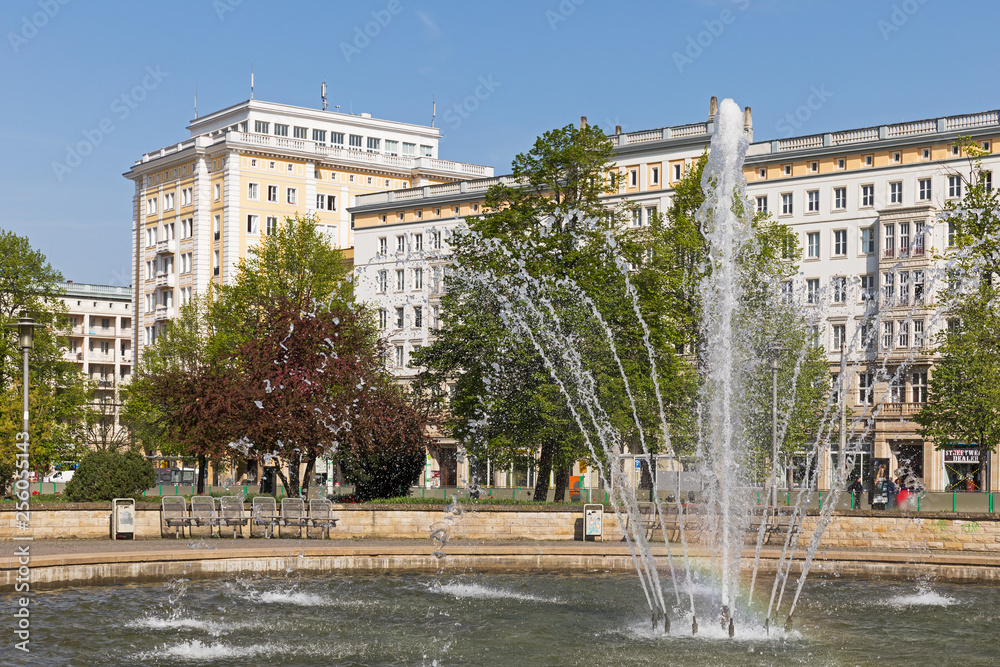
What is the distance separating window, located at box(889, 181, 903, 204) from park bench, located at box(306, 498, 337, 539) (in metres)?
48.9

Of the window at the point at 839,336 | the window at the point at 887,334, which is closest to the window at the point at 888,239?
the window at the point at 887,334

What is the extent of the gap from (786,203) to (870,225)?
5.23m

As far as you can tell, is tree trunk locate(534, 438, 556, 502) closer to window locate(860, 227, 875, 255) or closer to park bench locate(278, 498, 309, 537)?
park bench locate(278, 498, 309, 537)

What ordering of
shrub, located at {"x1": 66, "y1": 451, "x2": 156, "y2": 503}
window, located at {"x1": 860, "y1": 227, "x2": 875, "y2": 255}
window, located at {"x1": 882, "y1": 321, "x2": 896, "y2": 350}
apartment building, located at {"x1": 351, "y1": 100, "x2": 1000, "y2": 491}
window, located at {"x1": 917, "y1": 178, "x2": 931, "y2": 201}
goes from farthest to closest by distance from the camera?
window, located at {"x1": 860, "y1": 227, "x2": 875, "y2": 255} < window, located at {"x1": 917, "y1": 178, "x2": 931, "y2": 201} < window, located at {"x1": 882, "y1": 321, "x2": 896, "y2": 350} < apartment building, located at {"x1": 351, "y1": 100, "x2": 1000, "y2": 491} < shrub, located at {"x1": 66, "y1": 451, "x2": 156, "y2": 503}

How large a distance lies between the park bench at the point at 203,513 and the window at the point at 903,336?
47.7m

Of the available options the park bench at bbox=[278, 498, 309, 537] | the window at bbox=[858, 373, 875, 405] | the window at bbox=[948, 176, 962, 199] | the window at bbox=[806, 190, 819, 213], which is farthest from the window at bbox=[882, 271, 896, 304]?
the park bench at bbox=[278, 498, 309, 537]

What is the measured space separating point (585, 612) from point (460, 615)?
198cm

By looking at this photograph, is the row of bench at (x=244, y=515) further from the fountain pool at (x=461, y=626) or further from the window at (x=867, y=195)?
the window at (x=867, y=195)

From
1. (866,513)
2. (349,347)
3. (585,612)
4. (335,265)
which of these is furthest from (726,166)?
(335,265)

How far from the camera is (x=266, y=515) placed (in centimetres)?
2917

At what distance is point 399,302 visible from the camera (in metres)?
90.9

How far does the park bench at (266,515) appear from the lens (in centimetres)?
2894

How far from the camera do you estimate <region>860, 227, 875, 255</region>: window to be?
229ft

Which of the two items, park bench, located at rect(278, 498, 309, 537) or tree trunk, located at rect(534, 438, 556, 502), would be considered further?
tree trunk, located at rect(534, 438, 556, 502)
